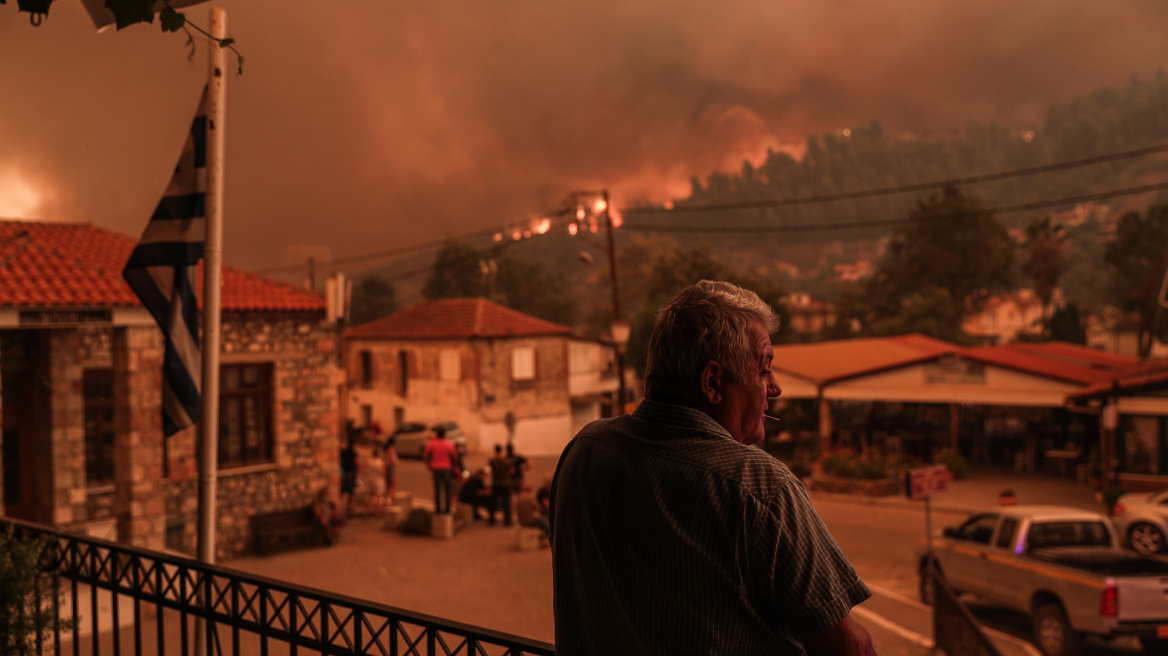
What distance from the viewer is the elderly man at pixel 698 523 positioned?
1.09 metres

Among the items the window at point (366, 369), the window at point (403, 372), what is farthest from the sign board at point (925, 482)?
the window at point (366, 369)

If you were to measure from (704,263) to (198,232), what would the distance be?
13807mm

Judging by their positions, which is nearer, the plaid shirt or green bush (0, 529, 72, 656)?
the plaid shirt

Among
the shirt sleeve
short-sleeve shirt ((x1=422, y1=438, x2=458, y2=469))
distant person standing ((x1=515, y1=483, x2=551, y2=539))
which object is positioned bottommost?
distant person standing ((x1=515, y1=483, x2=551, y2=539))

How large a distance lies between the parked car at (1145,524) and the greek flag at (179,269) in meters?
11.7

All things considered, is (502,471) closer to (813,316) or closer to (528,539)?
(528,539)

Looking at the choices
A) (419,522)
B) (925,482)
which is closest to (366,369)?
(419,522)

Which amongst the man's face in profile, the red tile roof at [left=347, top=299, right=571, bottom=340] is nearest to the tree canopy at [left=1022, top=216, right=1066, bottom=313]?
the red tile roof at [left=347, top=299, right=571, bottom=340]

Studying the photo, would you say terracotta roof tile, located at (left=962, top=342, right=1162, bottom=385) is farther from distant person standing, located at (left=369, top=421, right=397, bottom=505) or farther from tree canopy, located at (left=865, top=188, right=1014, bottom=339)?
tree canopy, located at (left=865, top=188, right=1014, bottom=339)

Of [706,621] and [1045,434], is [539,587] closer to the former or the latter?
[706,621]

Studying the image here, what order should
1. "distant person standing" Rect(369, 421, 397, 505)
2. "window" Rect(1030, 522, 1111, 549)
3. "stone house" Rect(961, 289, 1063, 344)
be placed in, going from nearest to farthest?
"window" Rect(1030, 522, 1111, 549)
"distant person standing" Rect(369, 421, 397, 505)
"stone house" Rect(961, 289, 1063, 344)

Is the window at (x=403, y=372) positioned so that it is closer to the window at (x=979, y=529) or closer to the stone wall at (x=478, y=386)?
the stone wall at (x=478, y=386)

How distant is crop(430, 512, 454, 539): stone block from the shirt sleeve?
1078 centimetres

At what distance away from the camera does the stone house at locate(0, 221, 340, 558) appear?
302 inches
